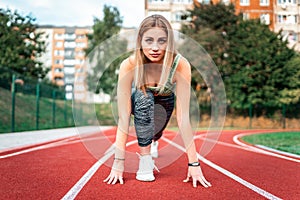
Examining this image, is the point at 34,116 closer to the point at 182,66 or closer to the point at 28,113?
the point at 28,113

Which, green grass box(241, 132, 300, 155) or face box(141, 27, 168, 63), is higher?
face box(141, 27, 168, 63)

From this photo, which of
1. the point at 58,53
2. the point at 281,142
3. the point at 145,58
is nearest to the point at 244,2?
the point at 281,142

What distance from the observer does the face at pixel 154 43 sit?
316 cm

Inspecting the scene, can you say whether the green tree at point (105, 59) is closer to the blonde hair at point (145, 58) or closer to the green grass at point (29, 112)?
the blonde hair at point (145, 58)

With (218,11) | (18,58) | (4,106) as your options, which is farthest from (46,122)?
(218,11)

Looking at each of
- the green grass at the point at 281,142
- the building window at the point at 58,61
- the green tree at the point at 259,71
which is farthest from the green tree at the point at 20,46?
the building window at the point at 58,61

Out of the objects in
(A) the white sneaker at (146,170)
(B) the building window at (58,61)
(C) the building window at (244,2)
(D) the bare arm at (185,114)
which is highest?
(C) the building window at (244,2)

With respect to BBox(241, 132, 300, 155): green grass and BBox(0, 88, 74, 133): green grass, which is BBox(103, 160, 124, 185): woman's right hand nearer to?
BBox(241, 132, 300, 155): green grass

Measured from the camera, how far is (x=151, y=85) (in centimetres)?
350

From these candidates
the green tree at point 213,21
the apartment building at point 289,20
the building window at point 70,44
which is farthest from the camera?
the building window at point 70,44

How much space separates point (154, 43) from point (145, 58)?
9.2 inches

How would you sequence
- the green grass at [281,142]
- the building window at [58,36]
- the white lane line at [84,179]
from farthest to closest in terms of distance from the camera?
the building window at [58,36], the green grass at [281,142], the white lane line at [84,179]

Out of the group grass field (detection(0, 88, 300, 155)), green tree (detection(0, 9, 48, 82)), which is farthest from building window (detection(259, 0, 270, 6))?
grass field (detection(0, 88, 300, 155))

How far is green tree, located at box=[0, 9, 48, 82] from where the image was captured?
85.4 feet
